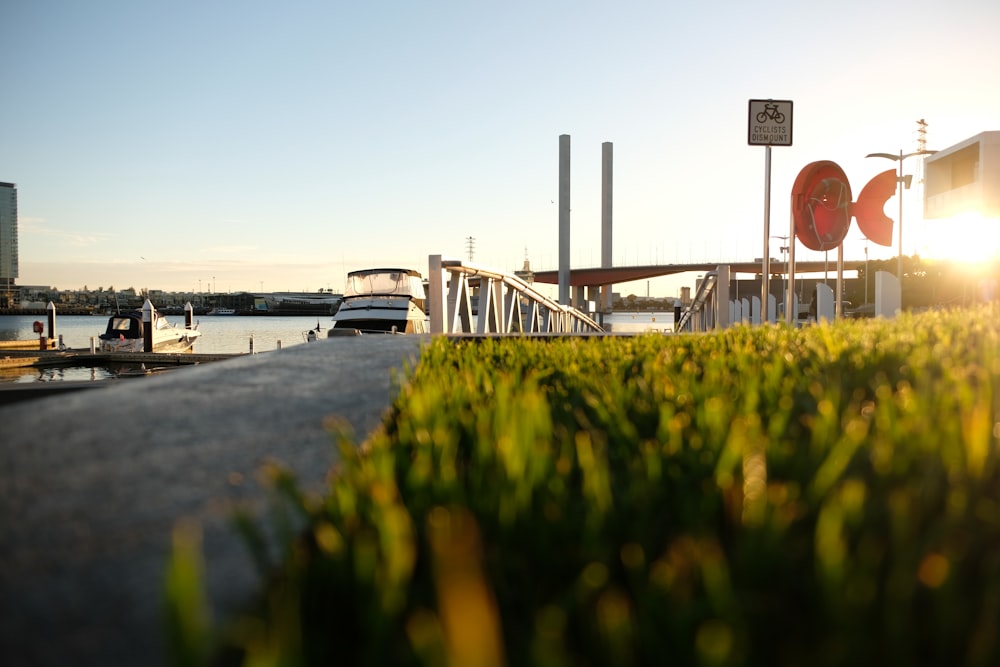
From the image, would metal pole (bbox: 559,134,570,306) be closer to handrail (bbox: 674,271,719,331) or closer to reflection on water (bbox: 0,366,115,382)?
reflection on water (bbox: 0,366,115,382)

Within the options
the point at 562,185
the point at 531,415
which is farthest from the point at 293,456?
the point at 562,185

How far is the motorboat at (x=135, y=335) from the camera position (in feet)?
122

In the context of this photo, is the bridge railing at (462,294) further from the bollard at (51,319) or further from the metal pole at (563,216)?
the metal pole at (563,216)

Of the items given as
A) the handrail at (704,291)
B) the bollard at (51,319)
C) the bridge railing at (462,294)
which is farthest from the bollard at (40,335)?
the handrail at (704,291)

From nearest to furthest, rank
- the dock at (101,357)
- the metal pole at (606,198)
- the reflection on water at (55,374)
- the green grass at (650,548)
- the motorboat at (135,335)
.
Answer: the green grass at (650,548) → the reflection on water at (55,374) → the dock at (101,357) → the motorboat at (135,335) → the metal pole at (606,198)

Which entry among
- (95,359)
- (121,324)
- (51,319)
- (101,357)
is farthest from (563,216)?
(95,359)

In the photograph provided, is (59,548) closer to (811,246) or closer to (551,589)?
(551,589)

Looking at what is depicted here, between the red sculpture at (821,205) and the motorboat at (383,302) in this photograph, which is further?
the motorboat at (383,302)

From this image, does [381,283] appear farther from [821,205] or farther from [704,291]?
[821,205]

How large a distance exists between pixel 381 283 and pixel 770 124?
17.4 meters

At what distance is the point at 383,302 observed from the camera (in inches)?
1012

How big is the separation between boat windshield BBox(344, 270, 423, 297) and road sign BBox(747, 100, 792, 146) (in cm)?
1656

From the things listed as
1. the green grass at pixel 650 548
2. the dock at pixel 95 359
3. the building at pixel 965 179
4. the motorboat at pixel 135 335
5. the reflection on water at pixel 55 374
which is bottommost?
the reflection on water at pixel 55 374

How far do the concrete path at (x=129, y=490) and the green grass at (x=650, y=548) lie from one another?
14 cm
